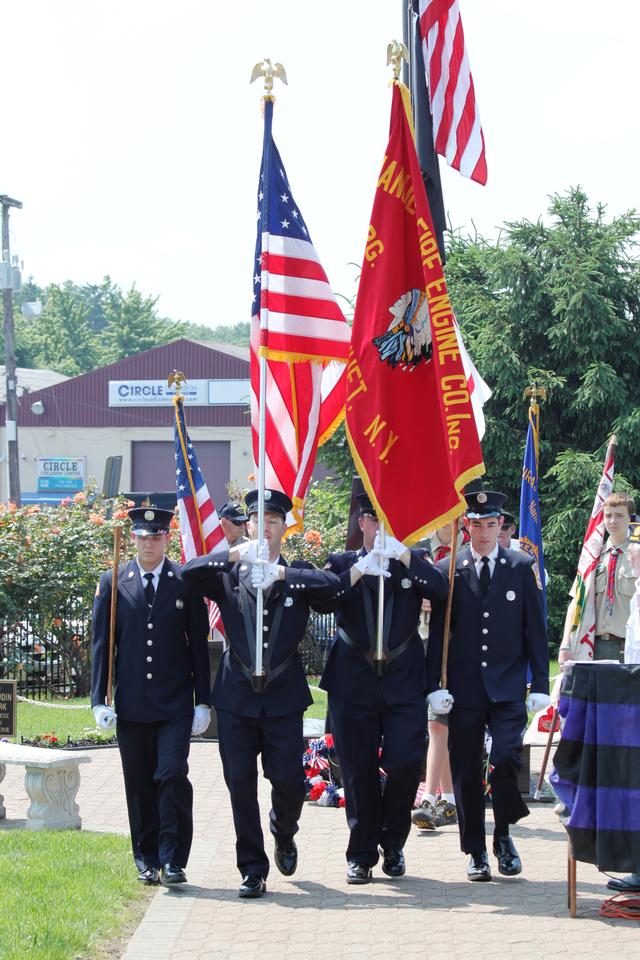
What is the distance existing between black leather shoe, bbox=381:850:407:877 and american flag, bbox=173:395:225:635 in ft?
17.0

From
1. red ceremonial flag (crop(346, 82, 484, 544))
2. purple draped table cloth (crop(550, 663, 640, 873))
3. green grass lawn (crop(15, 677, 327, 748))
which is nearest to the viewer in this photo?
purple draped table cloth (crop(550, 663, 640, 873))

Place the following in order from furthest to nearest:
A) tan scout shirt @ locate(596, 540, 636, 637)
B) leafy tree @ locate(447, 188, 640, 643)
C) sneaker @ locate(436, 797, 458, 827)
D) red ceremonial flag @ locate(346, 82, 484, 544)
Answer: leafy tree @ locate(447, 188, 640, 643)
tan scout shirt @ locate(596, 540, 636, 637)
sneaker @ locate(436, 797, 458, 827)
red ceremonial flag @ locate(346, 82, 484, 544)

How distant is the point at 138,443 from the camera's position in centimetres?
6297

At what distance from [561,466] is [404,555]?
14752mm

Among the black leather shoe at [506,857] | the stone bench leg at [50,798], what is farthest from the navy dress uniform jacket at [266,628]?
the stone bench leg at [50,798]

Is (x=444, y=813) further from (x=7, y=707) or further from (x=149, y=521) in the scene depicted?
(x=7, y=707)

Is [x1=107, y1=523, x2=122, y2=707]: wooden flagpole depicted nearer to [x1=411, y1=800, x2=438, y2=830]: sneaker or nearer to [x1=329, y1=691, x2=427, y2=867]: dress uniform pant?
[x1=329, y1=691, x2=427, y2=867]: dress uniform pant

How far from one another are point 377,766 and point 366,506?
4.96 feet

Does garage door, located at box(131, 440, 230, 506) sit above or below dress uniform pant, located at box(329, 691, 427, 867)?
above

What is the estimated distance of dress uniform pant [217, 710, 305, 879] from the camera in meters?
7.45

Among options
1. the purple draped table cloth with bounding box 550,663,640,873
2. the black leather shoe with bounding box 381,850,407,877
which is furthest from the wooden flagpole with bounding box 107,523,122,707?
the purple draped table cloth with bounding box 550,663,640,873

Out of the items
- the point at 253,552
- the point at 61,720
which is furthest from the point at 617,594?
the point at 61,720

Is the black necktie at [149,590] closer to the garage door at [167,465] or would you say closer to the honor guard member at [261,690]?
the honor guard member at [261,690]

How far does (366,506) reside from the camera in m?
8.30
